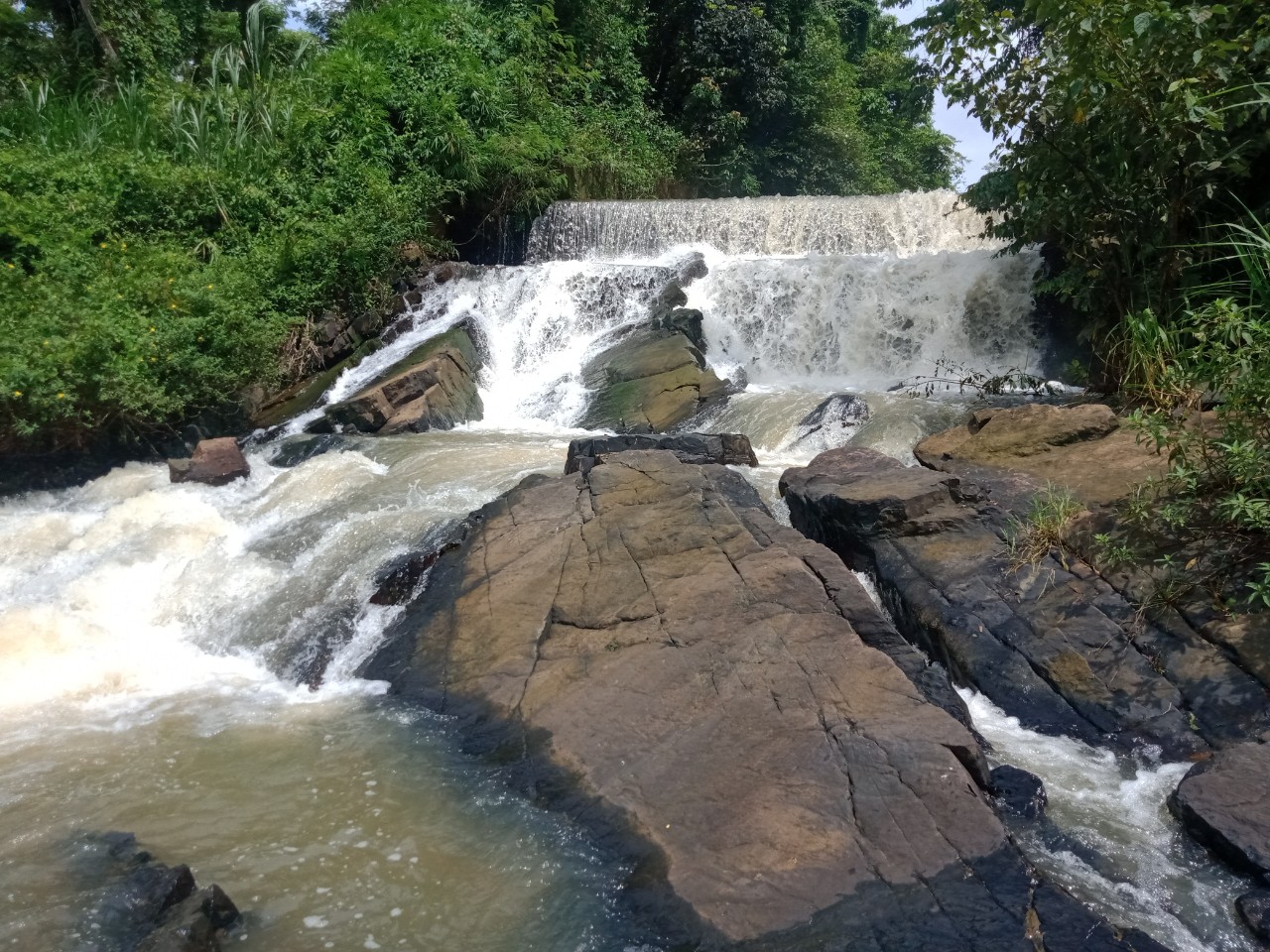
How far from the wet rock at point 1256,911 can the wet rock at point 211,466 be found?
27.6 feet

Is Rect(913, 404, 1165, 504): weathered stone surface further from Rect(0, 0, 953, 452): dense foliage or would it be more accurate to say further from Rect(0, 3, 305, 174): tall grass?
Rect(0, 3, 305, 174): tall grass

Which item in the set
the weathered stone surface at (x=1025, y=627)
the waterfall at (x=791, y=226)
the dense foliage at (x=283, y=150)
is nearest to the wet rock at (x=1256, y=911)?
the weathered stone surface at (x=1025, y=627)

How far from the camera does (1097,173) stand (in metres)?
7.43

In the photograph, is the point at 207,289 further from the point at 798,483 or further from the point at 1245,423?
the point at 1245,423

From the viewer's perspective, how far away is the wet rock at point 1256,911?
3.05 meters

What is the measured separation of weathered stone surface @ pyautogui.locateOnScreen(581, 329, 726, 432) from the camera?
10.0 meters

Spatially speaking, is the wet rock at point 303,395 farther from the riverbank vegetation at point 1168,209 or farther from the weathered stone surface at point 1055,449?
the riverbank vegetation at point 1168,209

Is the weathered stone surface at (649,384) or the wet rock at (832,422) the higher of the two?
the weathered stone surface at (649,384)

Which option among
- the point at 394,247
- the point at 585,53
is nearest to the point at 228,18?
the point at 585,53

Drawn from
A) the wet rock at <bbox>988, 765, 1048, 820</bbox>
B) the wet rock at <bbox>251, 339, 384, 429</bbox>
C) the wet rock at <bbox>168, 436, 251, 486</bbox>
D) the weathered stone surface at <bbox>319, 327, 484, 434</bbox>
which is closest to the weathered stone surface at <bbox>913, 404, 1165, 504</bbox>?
the wet rock at <bbox>988, 765, 1048, 820</bbox>

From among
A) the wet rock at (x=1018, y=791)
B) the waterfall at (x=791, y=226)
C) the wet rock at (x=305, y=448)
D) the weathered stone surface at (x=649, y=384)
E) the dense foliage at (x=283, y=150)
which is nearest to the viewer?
the wet rock at (x=1018, y=791)

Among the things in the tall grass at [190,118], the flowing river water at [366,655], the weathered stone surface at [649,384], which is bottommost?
the flowing river water at [366,655]

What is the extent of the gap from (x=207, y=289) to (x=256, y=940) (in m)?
9.05

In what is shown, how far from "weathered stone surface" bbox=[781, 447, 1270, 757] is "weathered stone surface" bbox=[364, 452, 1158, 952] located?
52 cm
